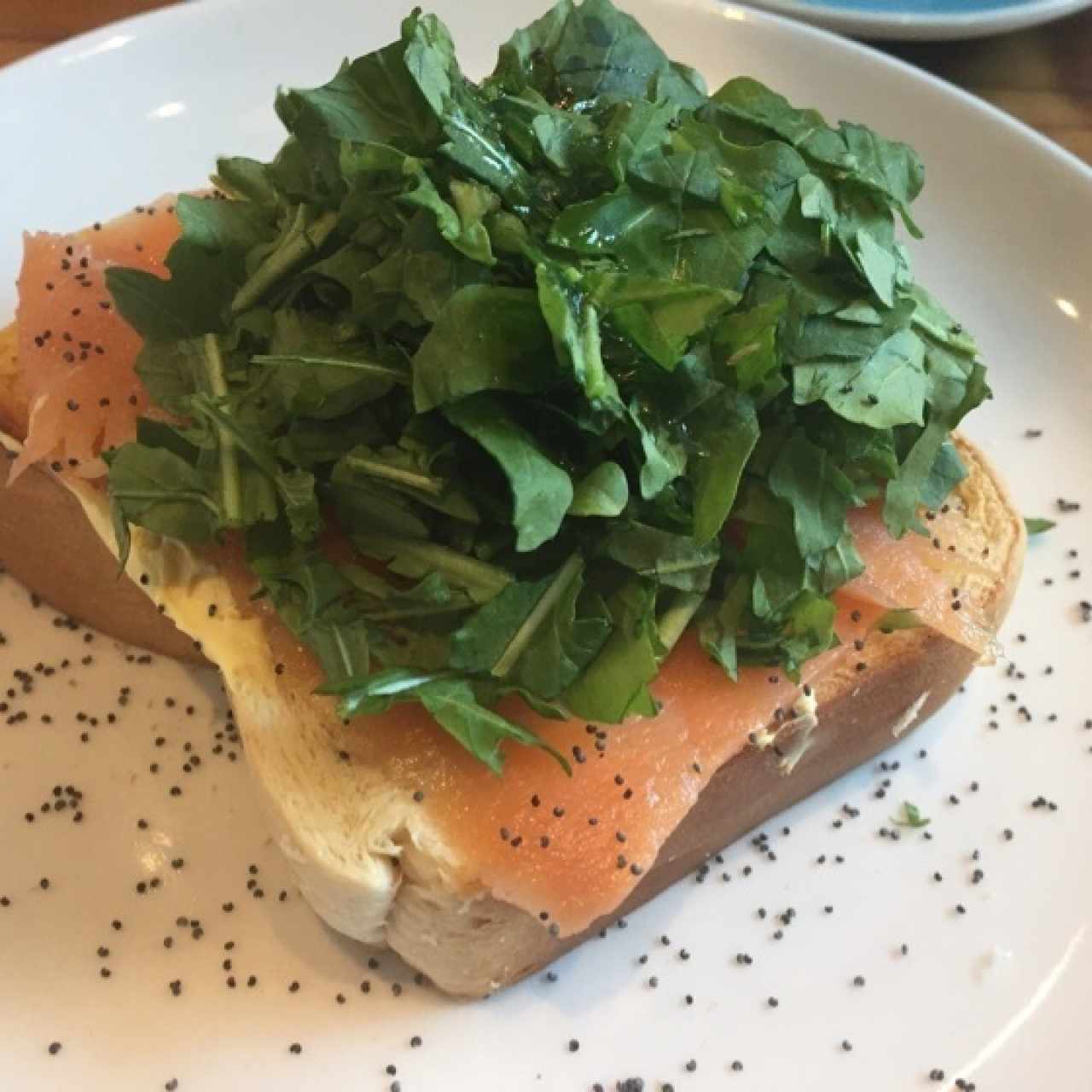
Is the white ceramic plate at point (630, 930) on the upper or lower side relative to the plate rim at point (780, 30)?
lower

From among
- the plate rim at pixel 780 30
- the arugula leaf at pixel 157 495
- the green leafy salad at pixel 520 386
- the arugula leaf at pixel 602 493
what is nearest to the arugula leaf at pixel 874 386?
the green leafy salad at pixel 520 386

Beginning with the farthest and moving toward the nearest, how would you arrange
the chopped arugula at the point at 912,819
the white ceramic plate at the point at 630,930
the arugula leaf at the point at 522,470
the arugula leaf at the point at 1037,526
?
the arugula leaf at the point at 1037,526 → the chopped arugula at the point at 912,819 → the white ceramic plate at the point at 630,930 → the arugula leaf at the point at 522,470

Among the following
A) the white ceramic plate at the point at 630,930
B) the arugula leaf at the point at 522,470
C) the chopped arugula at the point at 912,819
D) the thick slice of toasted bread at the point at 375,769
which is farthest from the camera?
the chopped arugula at the point at 912,819

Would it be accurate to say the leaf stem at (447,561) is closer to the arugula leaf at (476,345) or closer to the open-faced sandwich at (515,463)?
the open-faced sandwich at (515,463)

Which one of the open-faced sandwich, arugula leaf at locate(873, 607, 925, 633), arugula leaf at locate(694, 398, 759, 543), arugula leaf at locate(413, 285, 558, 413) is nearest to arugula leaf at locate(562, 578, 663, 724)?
the open-faced sandwich

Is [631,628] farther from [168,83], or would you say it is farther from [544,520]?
[168,83]

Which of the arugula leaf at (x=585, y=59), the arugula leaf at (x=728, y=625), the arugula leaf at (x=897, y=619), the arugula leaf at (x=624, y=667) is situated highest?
the arugula leaf at (x=585, y=59)

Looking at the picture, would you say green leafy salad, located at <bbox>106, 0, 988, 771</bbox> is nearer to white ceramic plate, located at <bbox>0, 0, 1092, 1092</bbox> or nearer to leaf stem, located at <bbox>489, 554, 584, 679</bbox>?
leaf stem, located at <bbox>489, 554, 584, 679</bbox>
